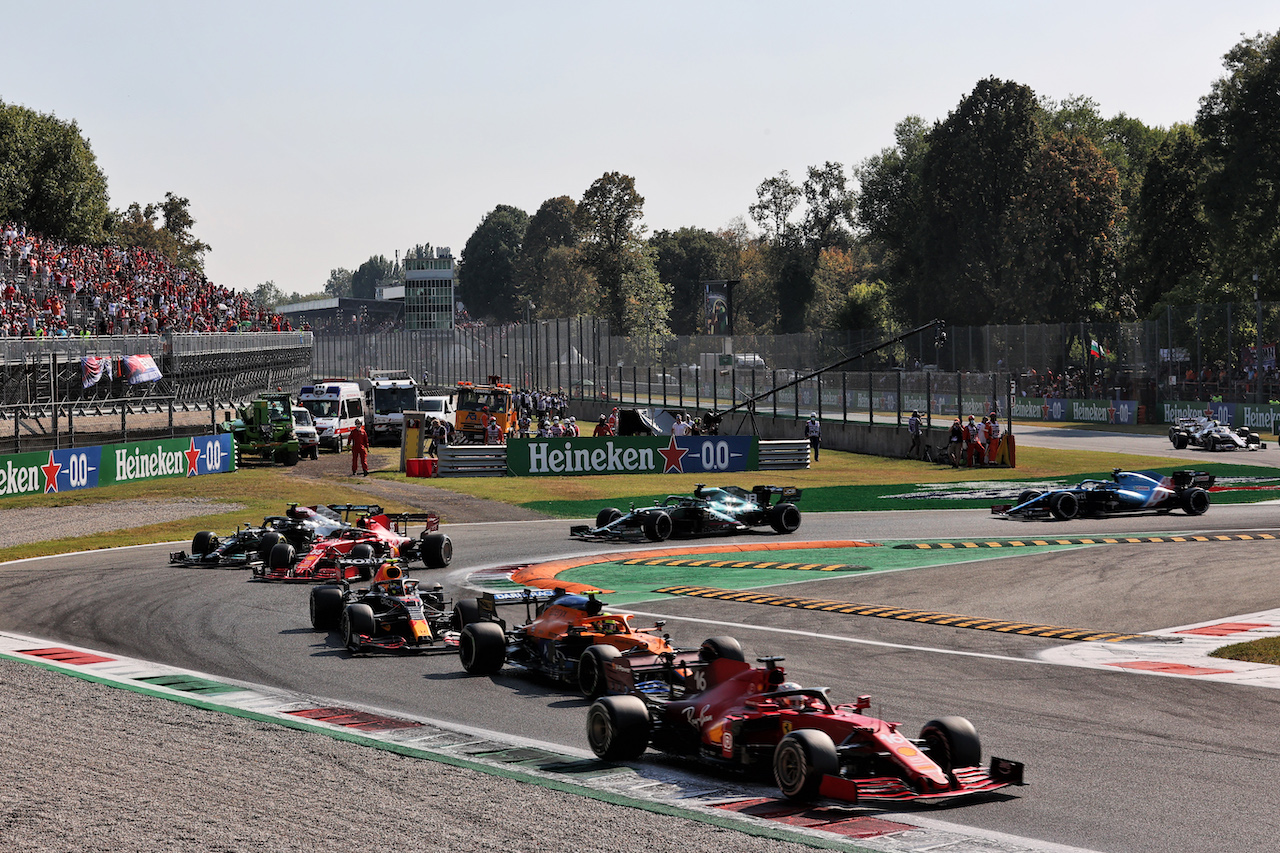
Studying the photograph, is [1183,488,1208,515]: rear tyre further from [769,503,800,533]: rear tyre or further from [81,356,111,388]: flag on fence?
[81,356,111,388]: flag on fence

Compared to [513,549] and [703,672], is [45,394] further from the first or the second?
[703,672]

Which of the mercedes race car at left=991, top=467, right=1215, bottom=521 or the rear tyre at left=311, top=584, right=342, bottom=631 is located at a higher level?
the mercedes race car at left=991, top=467, right=1215, bottom=521

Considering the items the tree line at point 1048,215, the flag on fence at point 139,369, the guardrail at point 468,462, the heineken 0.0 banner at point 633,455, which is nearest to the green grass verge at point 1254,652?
the heineken 0.0 banner at point 633,455

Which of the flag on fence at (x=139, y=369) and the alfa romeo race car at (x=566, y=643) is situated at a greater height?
the flag on fence at (x=139, y=369)

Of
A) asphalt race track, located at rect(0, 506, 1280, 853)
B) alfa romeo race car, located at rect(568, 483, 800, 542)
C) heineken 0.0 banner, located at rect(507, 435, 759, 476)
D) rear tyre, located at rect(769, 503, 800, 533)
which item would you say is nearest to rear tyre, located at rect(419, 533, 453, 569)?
asphalt race track, located at rect(0, 506, 1280, 853)

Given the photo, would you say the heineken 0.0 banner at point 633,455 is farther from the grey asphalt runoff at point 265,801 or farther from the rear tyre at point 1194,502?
the grey asphalt runoff at point 265,801

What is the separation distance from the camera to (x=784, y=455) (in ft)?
152

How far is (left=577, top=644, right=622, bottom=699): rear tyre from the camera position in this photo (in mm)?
12914

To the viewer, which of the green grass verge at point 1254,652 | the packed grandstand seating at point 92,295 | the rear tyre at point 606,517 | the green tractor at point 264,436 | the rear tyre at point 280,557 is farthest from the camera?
the packed grandstand seating at point 92,295

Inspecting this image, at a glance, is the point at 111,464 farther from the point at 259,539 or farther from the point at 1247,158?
the point at 1247,158

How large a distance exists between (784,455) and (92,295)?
3540 centimetres

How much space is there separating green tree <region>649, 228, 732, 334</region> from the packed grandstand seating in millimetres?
100366

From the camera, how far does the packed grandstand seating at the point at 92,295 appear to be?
54.2 meters

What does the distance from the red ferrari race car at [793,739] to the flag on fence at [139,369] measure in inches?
1653
